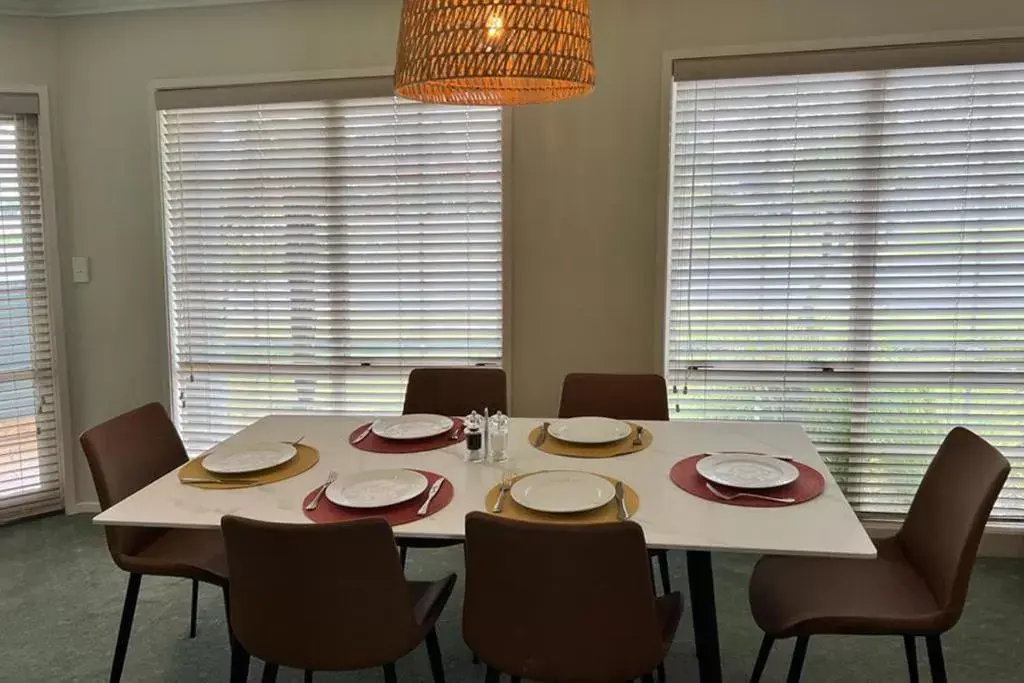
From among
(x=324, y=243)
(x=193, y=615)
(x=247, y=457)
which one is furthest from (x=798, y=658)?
(x=324, y=243)

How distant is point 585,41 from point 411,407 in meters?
1.53

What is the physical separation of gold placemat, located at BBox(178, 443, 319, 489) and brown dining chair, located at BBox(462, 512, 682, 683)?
0.69 m

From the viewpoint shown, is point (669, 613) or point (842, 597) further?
point (842, 597)

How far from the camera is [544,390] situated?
3336mm

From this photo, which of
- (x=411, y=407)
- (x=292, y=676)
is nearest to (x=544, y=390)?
(x=411, y=407)

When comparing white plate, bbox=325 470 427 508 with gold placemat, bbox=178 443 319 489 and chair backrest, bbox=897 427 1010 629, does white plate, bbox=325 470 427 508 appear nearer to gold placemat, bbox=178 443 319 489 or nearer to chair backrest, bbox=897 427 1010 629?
gold placemat, bbox=178 443 319 489

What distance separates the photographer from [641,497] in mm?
1807

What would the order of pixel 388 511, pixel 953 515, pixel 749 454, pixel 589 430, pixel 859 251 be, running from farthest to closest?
pixel 859 251
pixel 589 430
pixel 749 454
pixel 953 515
pixel 388 511

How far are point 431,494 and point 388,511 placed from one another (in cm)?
12

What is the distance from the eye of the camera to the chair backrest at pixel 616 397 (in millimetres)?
2678

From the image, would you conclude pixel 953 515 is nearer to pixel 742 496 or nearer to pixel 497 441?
pixel 742 496

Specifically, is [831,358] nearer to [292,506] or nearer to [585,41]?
[585,41]

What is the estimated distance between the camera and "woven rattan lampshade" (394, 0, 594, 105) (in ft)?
5.36

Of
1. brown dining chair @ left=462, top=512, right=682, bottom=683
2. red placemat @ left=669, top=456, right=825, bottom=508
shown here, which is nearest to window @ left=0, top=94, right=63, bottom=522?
brown dining chair @ left=462, top=512, right=682, bottom=683
